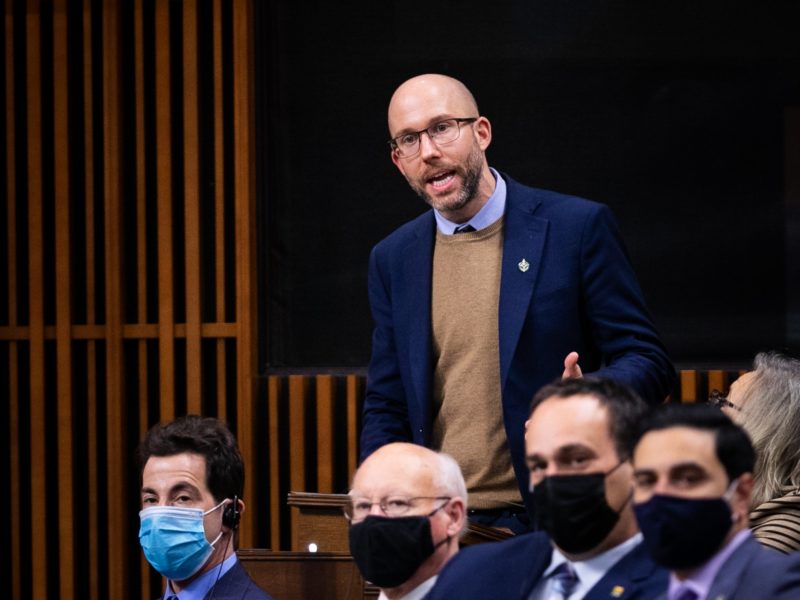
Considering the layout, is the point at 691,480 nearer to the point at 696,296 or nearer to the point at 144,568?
the point at 696,296

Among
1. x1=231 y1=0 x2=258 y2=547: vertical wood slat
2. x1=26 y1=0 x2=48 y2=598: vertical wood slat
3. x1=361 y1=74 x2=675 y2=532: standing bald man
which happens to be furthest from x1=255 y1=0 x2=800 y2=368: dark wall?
x1=361 y1=74 x2=675 y2=532: standing bald man

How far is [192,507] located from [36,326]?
1.79 m

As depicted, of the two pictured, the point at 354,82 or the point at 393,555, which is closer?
the point at 393,555

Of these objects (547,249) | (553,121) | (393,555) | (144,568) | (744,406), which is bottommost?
(144,568)

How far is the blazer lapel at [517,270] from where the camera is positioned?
2.64 meters

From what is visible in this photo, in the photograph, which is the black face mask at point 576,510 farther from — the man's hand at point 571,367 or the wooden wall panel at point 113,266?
the wooden wall panel at point 113,266

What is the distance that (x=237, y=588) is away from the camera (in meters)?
2.83

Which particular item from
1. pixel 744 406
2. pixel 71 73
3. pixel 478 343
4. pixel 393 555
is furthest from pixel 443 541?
pixel 71 73

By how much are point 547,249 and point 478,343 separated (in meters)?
0.23

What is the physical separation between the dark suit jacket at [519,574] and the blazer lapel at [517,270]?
697 mm

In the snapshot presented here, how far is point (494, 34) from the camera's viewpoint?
4.49 meters

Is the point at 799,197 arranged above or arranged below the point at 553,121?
below

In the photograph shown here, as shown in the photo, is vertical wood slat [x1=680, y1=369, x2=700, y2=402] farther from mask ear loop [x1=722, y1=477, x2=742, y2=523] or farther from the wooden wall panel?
mask ear loop [x1=722, y1=477, x2=742, y2=523]

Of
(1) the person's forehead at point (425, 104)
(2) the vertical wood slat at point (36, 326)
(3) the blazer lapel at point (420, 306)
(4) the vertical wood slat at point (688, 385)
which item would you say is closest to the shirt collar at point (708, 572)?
(3) the blazer lapel at point (420, 306)
